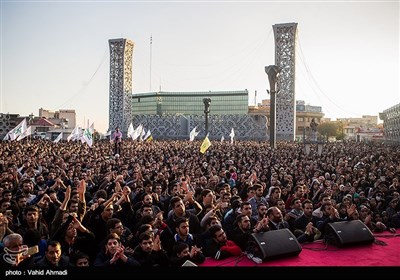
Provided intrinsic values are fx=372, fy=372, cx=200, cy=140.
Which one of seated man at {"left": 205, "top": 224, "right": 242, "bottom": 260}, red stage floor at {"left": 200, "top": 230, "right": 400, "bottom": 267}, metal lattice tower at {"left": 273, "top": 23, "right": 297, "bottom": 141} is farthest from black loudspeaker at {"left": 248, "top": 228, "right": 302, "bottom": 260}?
metal lattice tower at {"left": 273, "top": 23, "right": 297, "bottom": 141}

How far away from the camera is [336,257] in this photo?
472cm

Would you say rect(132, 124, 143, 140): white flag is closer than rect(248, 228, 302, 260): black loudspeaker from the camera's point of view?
No

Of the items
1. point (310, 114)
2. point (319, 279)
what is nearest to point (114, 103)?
point (310, 114)

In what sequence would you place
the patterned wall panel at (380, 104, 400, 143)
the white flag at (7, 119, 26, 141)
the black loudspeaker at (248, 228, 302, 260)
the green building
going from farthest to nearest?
the green building < the patterned wall panel at (380, 104, 400, 143) < the white flag at (7, 119, 26, 141) < the black loudspeaker at (248, 228, 302, 260)

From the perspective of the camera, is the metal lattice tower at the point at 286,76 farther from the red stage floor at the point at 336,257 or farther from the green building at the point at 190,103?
the red stage floor at the point at 336,257

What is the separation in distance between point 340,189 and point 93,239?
7.55m

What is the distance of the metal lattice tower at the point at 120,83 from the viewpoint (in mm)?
66375

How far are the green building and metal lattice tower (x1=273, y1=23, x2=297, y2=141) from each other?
46.2m

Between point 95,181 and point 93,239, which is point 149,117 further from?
point 93,239

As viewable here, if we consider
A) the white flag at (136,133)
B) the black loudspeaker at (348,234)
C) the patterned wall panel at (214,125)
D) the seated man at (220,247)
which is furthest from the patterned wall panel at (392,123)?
the seated man at (220,247)

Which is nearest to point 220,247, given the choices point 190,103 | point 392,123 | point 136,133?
point 136,133

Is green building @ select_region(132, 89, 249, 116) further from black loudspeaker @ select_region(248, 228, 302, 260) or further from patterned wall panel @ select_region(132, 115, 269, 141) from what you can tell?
black loudspeaker @ select_region(248, 228, 302, 260)

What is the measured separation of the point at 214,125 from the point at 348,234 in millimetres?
65453

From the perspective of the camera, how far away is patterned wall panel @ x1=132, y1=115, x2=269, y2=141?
221 ft
